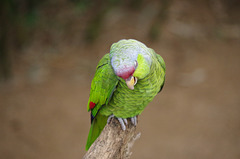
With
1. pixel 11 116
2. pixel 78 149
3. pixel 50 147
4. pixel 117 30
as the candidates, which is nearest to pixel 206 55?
pixel 117 30

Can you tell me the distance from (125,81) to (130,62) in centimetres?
23

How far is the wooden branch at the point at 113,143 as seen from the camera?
8.07ft

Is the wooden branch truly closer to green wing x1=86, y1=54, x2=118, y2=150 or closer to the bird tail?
green wing x1=86, y1=54, x2=118, y2=150

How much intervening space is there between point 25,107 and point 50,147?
3.58 feet

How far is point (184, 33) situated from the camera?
717 centimetres

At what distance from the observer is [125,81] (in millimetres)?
2262

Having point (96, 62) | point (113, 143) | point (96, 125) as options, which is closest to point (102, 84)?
point (113, 143)

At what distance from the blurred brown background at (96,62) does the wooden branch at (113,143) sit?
2.38 m

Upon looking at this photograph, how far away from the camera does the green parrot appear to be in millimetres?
2137

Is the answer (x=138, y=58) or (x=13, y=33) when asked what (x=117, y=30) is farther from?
(x=138, y=58)

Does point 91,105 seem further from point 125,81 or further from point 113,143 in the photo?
point 125,81

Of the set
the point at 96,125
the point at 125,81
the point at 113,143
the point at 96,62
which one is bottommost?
the point at 113,143

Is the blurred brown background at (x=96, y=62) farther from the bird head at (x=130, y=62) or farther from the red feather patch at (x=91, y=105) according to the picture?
the bird head at (x=130, y=62)

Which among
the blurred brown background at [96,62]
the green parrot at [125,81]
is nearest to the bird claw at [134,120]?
the green parrot at [125,81]
